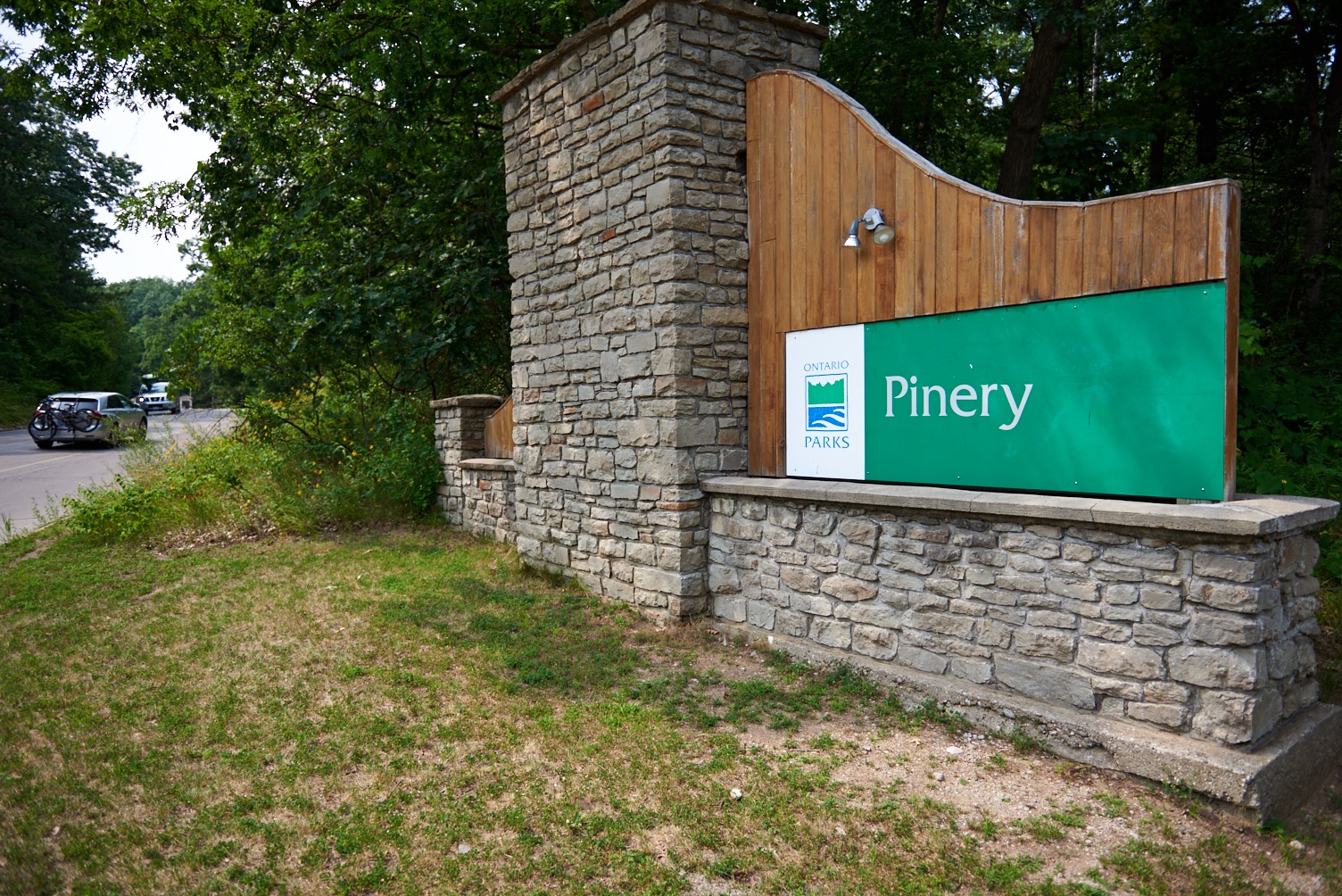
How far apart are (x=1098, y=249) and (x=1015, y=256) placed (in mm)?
438

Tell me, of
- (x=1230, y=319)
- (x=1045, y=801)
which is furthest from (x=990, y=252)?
(x=1045, y=801)

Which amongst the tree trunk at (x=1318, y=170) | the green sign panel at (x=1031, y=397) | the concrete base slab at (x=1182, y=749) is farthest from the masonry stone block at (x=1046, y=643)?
the tree trunk at (x=1318, y=170)

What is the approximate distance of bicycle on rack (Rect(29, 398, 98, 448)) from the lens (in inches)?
819

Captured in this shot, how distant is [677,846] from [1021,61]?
17.6 m

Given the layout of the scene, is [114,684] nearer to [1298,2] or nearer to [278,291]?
[278,291]

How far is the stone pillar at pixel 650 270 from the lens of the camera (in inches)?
233

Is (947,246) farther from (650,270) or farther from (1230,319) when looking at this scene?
(650,270)

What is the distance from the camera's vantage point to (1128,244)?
3945mm

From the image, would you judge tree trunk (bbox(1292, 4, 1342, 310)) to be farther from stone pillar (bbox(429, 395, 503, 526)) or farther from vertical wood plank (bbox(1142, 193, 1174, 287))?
stone pillar (bbox(429, 395, 503, 526))

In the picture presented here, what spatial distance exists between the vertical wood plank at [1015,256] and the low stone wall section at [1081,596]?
1099 millimetres

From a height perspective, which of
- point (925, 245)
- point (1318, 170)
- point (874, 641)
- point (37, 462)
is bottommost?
point (874, 641)

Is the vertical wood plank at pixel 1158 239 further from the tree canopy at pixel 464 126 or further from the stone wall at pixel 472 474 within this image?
the stone wall at pixel 472 474

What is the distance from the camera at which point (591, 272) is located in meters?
6.77

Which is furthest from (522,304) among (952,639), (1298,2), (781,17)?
(1298,2)
